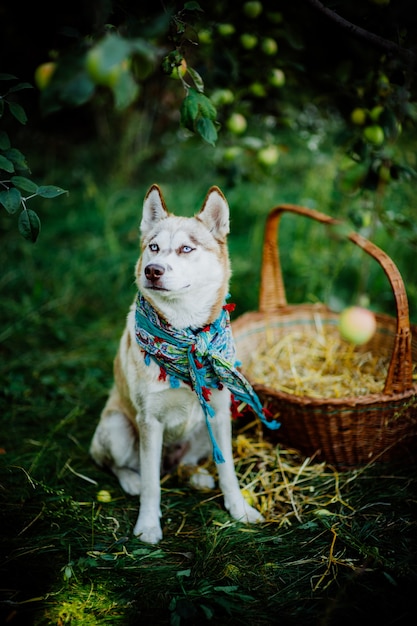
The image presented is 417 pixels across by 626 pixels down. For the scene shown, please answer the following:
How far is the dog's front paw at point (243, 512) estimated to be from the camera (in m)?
2.36

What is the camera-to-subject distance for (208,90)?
2844mm

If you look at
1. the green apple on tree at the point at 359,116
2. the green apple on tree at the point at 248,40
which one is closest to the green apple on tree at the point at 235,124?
the green apple on tree at the point at 248,40

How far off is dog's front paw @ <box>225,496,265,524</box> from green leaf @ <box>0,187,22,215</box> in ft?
5.51

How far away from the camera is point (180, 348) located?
7.38 ft

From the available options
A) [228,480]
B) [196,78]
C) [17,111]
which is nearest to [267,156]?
[196,78]

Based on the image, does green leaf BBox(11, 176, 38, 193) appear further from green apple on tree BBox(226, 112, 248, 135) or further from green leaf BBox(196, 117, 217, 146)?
green apple on tree BBox(226, 112, 248, 135)

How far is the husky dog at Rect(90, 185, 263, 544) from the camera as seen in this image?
7.33 ft

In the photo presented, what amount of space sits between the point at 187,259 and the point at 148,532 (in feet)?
4.22

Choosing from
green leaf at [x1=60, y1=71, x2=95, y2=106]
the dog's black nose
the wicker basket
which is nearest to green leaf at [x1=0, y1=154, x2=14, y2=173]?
the dog's black nose

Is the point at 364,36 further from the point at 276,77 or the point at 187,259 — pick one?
the point at 187,259

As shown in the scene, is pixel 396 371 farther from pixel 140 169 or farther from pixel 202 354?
pixel 140 169

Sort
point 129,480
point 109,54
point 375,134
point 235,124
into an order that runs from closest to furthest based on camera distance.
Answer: point 109,54
point 375,134
point 129,480
point 235,124

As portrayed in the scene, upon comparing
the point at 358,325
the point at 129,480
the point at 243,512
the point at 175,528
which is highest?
the point at 358,325

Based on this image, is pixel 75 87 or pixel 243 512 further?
pixel 243 512
